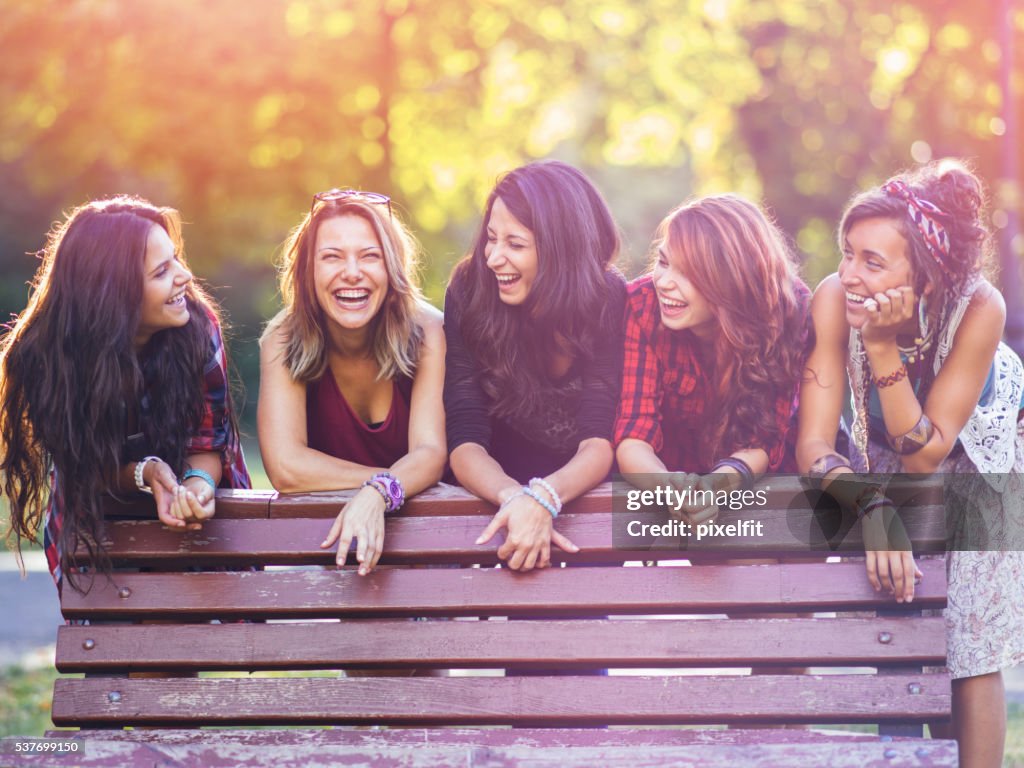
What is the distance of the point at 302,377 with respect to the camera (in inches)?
157

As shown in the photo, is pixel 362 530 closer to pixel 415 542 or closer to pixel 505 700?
pixel 415 542

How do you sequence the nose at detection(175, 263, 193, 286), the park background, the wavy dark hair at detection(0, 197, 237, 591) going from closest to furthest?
the wavy dark hair at detection(0, 197, 237, 591) → the nose at detection(175, 263, 193, 286) → the park background

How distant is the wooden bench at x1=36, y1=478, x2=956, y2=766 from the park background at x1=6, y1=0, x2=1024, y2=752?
8377 mm

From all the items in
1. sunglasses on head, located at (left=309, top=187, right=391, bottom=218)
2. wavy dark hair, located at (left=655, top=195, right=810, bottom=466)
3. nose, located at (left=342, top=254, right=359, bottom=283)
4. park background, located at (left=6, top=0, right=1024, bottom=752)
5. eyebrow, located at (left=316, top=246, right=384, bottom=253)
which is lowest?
wavy dark hair, located at (left=655, top=195, right=810, bottom=466)

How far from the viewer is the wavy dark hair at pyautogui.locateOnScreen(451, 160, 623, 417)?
3.86m

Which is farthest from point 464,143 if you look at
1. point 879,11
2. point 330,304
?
point 330,304

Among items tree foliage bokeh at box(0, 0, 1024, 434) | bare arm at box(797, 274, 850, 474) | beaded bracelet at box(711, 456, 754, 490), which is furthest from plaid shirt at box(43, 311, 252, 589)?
tree foliage bokeh at box(0, 0, 1024, 434)

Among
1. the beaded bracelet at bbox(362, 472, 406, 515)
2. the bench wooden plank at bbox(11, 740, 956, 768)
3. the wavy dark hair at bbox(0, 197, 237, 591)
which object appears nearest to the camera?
the bench wooden plank at bbox(11, 740, 956, 768)

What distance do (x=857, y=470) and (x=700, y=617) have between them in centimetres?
75

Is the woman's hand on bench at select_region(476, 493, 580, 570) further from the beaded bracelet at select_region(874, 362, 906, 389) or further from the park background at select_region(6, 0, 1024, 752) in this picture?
the park background at select_region(6, 0, 1024, 752)

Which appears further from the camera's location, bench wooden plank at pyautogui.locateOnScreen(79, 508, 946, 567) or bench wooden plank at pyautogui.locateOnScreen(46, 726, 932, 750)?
bench wooden plank at pyautogui.locateOnScreen(79, 508, 946, 567)

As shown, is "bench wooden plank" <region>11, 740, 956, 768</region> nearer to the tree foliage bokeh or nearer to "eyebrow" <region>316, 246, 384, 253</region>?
"eyebrow" <region>316, 246, 384, 253</region>

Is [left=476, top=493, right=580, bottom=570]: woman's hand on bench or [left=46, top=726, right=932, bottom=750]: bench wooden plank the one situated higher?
[left=476, top=493, right=580, bottom=570]: woman's hand on bench

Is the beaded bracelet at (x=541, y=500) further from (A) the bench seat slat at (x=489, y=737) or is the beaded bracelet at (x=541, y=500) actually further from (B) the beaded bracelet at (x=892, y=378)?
(B) the beaded bracelet at (x=892, y=378)
